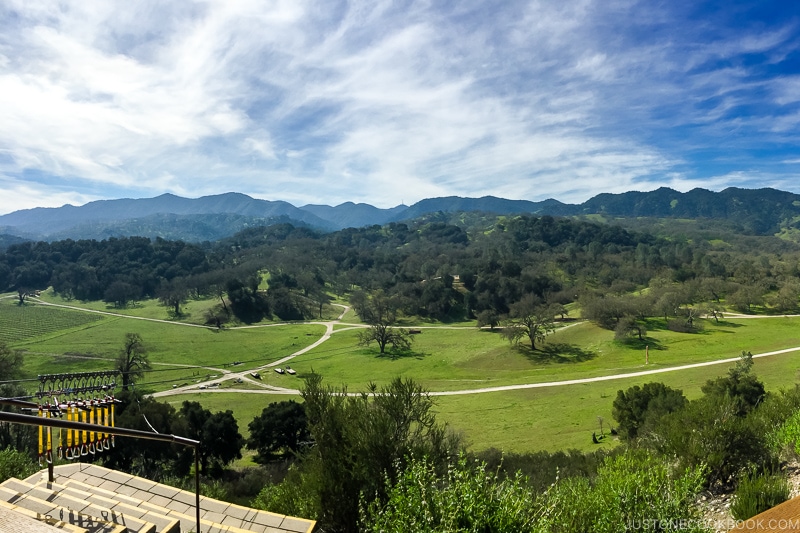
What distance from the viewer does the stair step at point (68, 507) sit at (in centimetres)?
776

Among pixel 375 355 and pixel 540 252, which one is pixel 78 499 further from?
pixel 540 252

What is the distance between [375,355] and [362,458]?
5703 cm

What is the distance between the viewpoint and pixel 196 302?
119500mm

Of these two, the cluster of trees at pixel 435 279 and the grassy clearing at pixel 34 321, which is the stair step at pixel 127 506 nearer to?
the cluster of trees at pixel 435 279

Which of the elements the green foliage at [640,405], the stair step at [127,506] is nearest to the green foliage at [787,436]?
the green foliage at [640,405]

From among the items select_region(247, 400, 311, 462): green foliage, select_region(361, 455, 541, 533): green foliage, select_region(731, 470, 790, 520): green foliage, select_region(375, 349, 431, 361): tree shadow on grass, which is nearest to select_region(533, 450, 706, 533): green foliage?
select_region(361, 455, 541, 533): green foliage

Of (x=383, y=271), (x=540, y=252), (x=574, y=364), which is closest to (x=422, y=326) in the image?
(x=574, y=364)

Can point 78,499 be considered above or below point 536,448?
above

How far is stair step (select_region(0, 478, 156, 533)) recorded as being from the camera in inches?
305

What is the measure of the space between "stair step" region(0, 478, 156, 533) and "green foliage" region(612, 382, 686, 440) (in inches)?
1078

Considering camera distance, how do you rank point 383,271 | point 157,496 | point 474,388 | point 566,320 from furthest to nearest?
point 383,271
point 566,320
point 474,388
point 157,496

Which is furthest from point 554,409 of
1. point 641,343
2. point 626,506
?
point 626,506

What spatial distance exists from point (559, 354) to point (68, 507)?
61753mm

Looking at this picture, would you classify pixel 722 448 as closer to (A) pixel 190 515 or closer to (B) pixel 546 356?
(A) pixel 190 515
